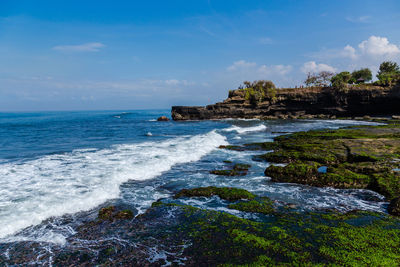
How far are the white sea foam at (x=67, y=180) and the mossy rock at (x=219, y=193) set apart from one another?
3.35m

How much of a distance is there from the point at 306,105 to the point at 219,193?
217ft

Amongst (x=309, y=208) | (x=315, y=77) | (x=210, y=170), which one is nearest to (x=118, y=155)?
(x=210, y=170)

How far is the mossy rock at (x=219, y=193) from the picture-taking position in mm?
9778

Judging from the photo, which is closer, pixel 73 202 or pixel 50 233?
pixel 50 233

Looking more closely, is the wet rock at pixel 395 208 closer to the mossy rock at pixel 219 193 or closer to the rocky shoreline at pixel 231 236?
the rocky shoreline at pixel 231 236

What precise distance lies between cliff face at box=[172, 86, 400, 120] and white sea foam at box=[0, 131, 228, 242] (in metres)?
53.3

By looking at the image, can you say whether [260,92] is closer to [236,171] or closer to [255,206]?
[236,171]

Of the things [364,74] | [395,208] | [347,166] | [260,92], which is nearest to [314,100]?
[260,92]

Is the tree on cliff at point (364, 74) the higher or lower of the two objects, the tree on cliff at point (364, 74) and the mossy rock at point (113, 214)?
the higher

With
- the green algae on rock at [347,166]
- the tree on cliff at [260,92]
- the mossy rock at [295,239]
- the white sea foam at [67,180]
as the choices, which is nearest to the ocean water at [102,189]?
the white sea foam at [67,180]

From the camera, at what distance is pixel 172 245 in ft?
21.0

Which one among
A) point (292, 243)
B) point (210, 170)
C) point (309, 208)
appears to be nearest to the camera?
point (292, 243)

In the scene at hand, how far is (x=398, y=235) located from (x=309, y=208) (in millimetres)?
2618

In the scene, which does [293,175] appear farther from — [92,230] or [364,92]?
[364,92]
